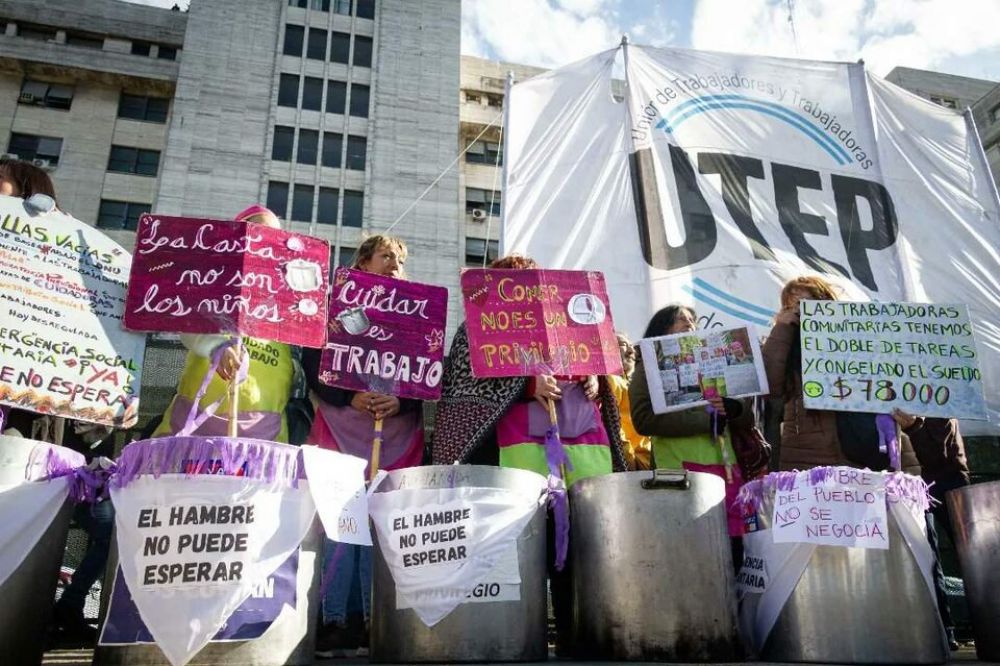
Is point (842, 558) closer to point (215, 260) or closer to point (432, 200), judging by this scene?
point (215, 260)

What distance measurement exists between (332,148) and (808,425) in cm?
2592

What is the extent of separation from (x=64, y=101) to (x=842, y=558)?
30.5 metres

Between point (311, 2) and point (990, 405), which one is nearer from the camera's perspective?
point (990, 405)

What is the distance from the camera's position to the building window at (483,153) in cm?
2969

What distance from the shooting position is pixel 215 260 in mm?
3350

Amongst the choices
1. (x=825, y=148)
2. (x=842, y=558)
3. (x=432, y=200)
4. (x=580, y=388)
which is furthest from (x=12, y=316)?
(x=432, y=200)

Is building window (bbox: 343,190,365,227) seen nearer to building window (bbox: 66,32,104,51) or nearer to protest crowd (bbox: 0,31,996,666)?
building window (bbox: 66,32,104,51)

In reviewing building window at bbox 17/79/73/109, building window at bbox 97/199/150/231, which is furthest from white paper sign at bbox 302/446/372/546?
building window at bbox 17/79/73/109

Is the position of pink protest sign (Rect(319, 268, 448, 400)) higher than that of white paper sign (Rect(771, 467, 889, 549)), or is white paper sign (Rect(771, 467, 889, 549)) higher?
pink protest sign (Rect(319, 268, 448, 400))

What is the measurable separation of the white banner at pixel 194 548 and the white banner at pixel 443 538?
0.43 metres

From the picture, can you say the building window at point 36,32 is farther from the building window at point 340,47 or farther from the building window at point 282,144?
the building window at point 340,47

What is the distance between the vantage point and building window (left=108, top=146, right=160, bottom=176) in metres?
27.1

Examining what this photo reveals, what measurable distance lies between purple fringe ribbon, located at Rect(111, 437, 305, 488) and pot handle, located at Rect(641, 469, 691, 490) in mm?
1332

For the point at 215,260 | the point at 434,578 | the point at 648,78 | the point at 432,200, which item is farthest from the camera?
the point at 432,200
